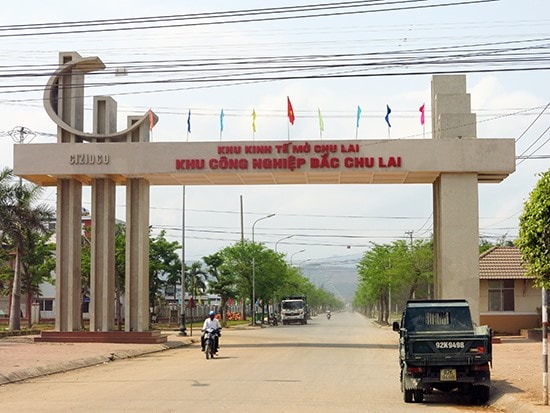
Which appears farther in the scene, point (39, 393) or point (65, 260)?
point (65, 260)

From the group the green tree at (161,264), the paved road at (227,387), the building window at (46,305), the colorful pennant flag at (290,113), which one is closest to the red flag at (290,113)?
the colorful pennant flag at (290,113)

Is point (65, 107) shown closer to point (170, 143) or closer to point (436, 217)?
point (170, 143)

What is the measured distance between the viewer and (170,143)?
38.3 meters

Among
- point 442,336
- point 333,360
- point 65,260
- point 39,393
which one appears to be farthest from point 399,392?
point 65,260

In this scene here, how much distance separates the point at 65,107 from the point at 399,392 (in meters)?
24.7

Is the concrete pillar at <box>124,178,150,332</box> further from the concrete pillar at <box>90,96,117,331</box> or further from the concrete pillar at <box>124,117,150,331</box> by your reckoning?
the concrete pillar at <box>90,96,117,331</box>

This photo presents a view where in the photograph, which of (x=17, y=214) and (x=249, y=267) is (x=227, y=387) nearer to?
(x=17, y=214)

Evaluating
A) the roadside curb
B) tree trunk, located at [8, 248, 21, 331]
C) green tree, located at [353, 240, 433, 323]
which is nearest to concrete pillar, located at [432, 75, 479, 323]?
the roadside curb

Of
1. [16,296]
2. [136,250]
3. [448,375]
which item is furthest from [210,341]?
[16,296]

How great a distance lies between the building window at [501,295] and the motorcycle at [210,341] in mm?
21084

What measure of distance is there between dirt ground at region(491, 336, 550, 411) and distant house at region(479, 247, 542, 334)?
8243mm

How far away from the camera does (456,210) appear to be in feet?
123

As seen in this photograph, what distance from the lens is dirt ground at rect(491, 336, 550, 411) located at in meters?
18.3

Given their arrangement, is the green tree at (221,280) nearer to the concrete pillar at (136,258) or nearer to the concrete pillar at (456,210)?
the concrete pillar at (136,258)
